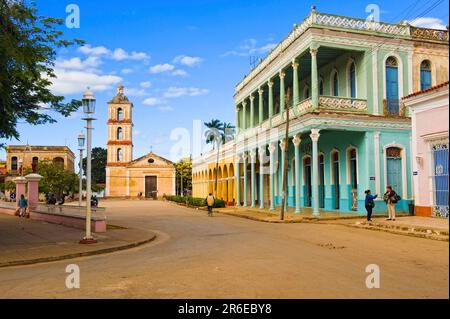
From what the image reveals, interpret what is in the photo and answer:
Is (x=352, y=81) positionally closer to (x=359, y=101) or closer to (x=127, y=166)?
(x=359, y=101)

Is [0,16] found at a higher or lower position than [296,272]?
higher

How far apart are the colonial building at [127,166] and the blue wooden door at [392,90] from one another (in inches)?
2088

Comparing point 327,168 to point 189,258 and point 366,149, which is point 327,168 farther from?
point 189,258

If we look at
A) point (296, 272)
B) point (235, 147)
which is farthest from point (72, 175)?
point (296, 272)

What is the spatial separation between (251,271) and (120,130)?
214 ft

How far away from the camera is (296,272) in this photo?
24.2 ft

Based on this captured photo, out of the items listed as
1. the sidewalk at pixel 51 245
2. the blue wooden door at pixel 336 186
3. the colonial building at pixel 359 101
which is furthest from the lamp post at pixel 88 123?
the blue wooden door at pixel 336 186

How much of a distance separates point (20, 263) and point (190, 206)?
30184 millimetres

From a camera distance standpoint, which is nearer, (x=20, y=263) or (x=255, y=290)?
(x=255, y=290)

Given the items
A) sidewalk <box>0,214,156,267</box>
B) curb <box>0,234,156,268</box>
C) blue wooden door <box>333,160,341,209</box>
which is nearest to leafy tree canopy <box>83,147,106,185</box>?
blue wooden door <box>333,160,341,209</box>

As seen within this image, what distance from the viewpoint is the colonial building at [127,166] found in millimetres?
69812

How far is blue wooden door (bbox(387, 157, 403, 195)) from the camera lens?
2133cm

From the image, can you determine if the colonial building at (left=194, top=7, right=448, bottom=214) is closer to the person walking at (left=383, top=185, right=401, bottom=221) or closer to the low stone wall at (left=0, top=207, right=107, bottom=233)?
the person walking at (left=383, top=185, right=401, bottom=221)
